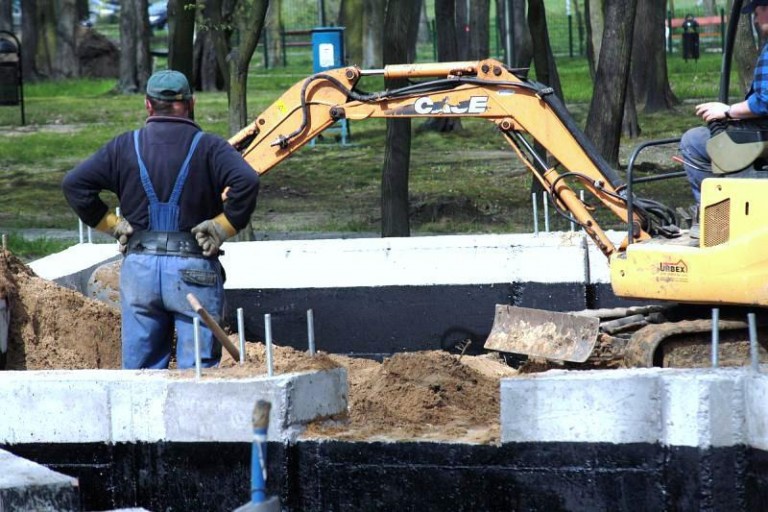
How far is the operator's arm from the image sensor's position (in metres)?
7.89

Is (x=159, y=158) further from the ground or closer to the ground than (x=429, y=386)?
further from the ground

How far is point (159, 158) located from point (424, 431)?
2.04 metres

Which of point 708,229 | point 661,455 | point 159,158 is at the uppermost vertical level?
point 159,158

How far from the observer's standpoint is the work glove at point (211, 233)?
7.69 meters

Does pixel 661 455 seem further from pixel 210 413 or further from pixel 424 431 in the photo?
pixel 210 413

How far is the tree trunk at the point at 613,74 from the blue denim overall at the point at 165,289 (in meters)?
10.9

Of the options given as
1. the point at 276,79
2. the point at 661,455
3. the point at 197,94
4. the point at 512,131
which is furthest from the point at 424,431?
the point at 276,79

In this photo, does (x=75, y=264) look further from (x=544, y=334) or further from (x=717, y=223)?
(x=717, y=223)

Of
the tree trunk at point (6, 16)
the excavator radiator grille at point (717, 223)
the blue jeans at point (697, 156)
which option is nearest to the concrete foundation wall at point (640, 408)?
the excavator radiator grille at point (717, 223)

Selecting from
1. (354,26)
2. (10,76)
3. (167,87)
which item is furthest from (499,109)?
(354,26)

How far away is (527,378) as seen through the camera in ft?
22.4

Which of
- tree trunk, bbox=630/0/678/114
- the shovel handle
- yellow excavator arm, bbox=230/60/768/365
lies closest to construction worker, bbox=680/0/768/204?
yellow excavator arm, bbox=230/60/768/365

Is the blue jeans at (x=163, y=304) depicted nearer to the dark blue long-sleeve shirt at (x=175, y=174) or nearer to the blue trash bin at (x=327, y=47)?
the dark blue long-sleeve shirt at (x=175, y=174)

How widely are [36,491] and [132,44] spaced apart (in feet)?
103
